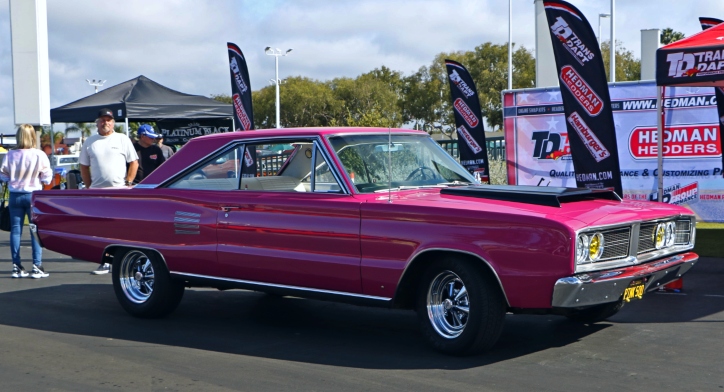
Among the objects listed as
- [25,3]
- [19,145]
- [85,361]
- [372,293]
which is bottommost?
[85,361]

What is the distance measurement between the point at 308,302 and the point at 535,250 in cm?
348

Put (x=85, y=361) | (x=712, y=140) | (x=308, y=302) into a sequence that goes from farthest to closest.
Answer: (x=712, y=140), (x=308, y=302), (x=85, y=361)

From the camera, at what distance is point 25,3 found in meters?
17.5

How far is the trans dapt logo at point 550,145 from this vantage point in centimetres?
1504

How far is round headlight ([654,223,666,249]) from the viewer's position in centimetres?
597

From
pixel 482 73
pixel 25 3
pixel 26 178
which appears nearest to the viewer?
pixel 26 178

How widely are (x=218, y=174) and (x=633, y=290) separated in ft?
11.6

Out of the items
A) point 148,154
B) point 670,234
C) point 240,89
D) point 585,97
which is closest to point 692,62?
point 585,97

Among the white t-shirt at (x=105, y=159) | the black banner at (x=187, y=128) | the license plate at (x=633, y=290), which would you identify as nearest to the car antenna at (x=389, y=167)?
the license plate at (x=633, y=290)

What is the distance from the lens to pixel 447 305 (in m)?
5.75

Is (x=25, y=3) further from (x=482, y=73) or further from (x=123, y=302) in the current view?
(x=482, y=73)

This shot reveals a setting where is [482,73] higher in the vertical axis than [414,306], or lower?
higher

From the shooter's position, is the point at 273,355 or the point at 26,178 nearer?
the point at 273,355

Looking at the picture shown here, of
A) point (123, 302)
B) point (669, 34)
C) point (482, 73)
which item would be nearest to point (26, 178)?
point (123, 302)
